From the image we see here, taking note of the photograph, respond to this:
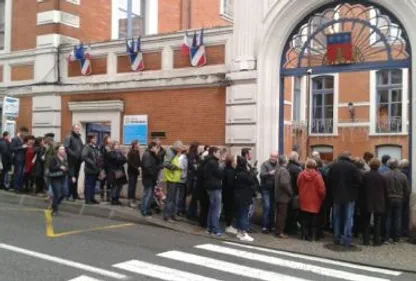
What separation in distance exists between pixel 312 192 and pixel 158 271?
13.3 feet

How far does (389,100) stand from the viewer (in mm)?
22797

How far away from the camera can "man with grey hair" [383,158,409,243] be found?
1076 centimetres

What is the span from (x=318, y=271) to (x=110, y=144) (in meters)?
5.92

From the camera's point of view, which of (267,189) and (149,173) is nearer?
(267,189)

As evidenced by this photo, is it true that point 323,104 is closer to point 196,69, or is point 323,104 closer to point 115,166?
point 196,69

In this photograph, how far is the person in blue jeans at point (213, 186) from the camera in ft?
35.3

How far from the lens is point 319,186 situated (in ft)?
34.9

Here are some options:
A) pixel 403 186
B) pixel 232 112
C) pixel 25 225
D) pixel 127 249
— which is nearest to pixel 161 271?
pixel 127 249

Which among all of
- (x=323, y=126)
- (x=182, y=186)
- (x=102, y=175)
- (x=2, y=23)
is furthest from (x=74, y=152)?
(x=323, y=126)

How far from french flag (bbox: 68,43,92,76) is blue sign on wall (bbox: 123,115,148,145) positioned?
193cm

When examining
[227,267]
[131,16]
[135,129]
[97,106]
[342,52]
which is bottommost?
[227,267]

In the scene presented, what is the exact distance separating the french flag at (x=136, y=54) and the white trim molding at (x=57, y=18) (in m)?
2.89

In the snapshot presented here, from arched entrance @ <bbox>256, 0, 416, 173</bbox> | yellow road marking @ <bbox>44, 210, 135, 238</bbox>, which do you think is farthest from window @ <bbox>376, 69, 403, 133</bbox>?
yellow road marking @ <bbox>44, 210, 135, 238</bbox>

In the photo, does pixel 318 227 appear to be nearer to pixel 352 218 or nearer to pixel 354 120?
pixel 352 218
